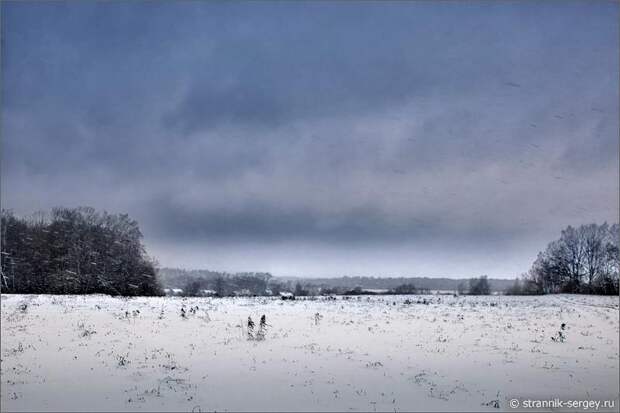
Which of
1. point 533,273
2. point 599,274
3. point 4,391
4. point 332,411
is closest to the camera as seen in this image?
point 332,411

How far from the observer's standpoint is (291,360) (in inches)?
598

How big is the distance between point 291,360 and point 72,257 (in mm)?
39367

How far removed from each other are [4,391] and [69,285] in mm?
35524

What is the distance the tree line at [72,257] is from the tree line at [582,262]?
4732cm

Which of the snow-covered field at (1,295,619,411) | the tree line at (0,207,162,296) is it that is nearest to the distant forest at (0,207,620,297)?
the tree line at (0,207,162,296)

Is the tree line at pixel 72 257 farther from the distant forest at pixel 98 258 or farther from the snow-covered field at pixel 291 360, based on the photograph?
the snow-covered field at pixel 291 360

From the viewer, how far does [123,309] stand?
25312 millimetres

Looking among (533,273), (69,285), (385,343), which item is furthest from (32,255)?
(533,273)

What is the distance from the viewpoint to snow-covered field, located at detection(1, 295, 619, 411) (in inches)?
442

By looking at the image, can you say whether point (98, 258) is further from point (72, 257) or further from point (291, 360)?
point (291, 360)

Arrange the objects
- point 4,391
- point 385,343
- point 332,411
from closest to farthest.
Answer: point 332,411 < point 4,391 < point 385,343

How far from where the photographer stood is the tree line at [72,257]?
142 ft

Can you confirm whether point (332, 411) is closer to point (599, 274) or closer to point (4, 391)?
point (4, 391)

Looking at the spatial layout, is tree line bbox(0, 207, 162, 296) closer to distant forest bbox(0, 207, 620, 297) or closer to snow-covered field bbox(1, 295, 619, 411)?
distant forest bbox(0, 207, 620, 297)
